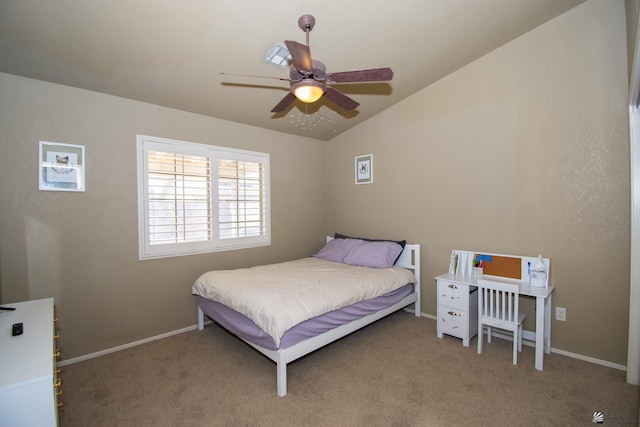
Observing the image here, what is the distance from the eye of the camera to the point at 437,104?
343 centimetres

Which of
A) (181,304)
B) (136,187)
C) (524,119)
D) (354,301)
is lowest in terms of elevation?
(181,304)

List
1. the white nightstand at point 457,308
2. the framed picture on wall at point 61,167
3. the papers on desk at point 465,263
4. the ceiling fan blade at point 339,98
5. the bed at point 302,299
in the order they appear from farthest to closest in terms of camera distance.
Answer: the papers on desk at point 465,263 → the white nightstand at point 457,308 → the framed picture on wall at point 61,167 → the bed at point 302,299 → the ceiling fan blade at point 339,98

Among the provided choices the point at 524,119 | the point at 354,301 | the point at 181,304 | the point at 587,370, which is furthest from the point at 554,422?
the point at 181,304

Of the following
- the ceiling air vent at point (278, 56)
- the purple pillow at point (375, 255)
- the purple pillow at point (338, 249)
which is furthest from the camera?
the purple pillow at point (338, 249)

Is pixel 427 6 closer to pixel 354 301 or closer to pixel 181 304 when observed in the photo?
pixel 354 301

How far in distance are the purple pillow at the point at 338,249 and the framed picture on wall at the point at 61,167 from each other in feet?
9.16

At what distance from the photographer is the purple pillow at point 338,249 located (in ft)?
12.9

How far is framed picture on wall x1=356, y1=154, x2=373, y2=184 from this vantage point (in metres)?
4.15

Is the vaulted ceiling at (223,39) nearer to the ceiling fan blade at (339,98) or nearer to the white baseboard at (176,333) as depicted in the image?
the ceiling fan blade at (339,98)

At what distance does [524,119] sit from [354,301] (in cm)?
239

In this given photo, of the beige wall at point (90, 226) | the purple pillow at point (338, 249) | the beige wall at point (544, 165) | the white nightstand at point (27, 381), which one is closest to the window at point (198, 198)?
the beige wall at point (90, 226)

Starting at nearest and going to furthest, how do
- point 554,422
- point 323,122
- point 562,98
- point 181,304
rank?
point 554,422 → point 562,98 → point 181,304 → point 323,122

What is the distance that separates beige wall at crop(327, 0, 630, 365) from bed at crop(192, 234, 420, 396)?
62 cm

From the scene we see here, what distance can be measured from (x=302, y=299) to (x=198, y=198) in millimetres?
1808
